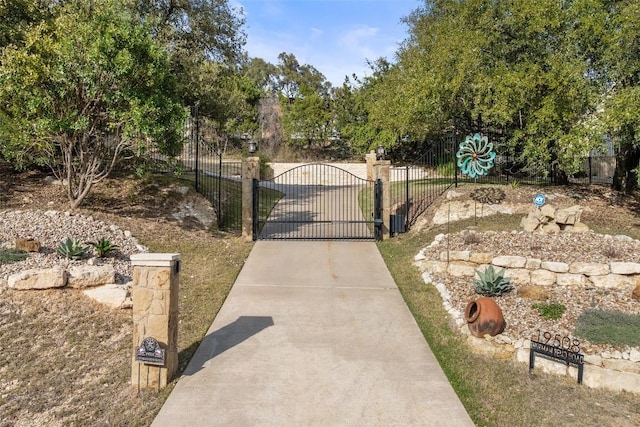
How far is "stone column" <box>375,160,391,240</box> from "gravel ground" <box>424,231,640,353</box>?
82.9 inches

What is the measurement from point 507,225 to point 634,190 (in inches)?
267

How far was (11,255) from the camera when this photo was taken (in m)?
6.92

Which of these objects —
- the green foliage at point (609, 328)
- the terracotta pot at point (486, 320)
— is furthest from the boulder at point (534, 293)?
the terracotta pot at point (486, 320)

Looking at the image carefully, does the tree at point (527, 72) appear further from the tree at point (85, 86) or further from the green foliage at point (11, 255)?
the green foliage at point (11, 255)

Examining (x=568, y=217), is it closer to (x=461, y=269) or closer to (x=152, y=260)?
(x=461, y=269)

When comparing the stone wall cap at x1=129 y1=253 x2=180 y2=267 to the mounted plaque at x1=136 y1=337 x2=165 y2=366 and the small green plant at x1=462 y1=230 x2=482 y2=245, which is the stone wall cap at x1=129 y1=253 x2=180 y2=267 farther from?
the small green plant at x1=462 y1=230 x2=482 y2=245

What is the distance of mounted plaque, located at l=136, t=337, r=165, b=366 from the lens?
438 cm

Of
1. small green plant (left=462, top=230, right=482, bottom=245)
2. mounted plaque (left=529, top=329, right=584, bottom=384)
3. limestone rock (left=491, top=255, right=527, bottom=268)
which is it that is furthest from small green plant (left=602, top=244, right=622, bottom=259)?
mounted plaque (left=529, top=329, right=584, bottom=384)

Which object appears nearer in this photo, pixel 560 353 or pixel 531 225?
pixel 560 353

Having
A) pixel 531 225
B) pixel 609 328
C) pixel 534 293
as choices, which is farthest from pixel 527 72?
pixel 609 328

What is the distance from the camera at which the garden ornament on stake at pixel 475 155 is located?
36.0 feet

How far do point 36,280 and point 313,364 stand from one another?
4.23 m

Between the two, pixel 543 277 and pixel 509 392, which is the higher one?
pixel 543 277

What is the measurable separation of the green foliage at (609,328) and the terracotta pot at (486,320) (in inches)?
39.3
